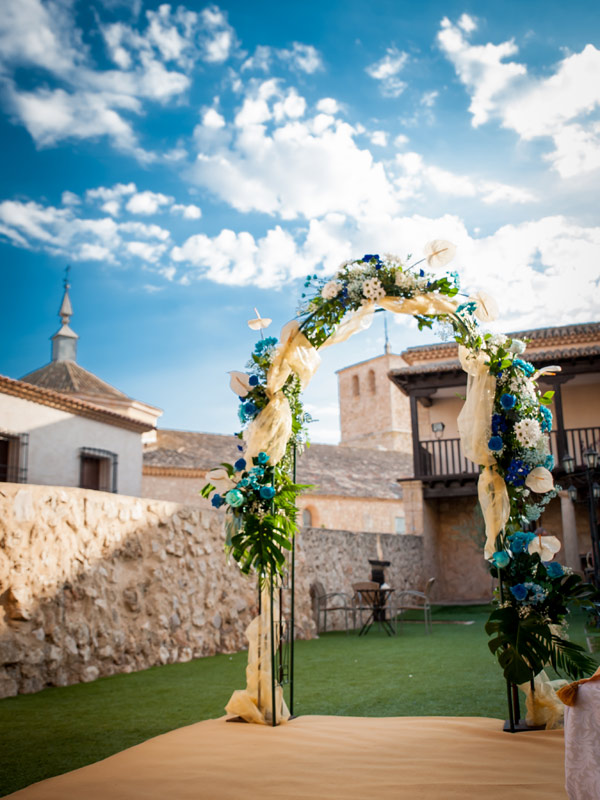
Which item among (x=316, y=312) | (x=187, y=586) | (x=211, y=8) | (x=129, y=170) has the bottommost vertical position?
(x=187, y=586)

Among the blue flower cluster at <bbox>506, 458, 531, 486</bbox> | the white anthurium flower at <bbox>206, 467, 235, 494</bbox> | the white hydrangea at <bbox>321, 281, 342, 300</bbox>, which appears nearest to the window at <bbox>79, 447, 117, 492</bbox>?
the white anthurium flower at <bbox>206, 467, 235, 494</bbox>

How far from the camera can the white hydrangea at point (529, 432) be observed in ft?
13.4

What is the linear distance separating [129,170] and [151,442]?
9.69m

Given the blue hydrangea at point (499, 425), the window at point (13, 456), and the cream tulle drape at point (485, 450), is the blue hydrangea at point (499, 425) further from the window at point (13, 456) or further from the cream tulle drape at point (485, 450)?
the window at point (13, 456)

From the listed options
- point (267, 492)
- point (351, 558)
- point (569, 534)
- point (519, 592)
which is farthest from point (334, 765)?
point (569, 534)

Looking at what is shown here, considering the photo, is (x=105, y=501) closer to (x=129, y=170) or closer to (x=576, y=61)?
(x=576, y=61)

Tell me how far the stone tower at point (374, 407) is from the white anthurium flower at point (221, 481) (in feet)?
121

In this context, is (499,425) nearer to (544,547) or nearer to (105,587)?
(544,547)

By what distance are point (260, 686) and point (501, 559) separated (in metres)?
1.81

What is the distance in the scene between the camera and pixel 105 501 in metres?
7.34

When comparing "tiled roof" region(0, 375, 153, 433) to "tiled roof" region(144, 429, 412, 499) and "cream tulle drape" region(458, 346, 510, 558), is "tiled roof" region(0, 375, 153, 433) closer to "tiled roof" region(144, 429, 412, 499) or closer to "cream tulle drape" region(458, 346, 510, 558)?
"tiled roof" region(144, 429, 412, 499)

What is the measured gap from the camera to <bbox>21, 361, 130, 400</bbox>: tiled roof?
79.4ft

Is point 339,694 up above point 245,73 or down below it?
below

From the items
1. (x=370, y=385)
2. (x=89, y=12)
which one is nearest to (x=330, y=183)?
(x=89, y=12)
